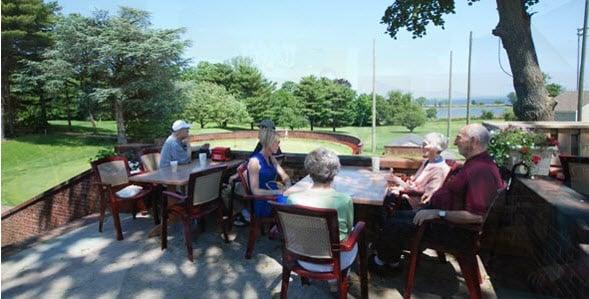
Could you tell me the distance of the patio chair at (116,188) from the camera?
12.5 ft

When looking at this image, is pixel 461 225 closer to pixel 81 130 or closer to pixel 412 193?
pixel 412 193

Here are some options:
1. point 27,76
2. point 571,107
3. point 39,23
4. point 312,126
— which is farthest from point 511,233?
point 312,126

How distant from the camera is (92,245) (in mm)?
3701

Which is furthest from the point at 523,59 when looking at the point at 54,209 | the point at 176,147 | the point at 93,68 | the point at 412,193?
the point at 93,68

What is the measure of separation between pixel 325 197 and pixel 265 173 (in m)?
1.29

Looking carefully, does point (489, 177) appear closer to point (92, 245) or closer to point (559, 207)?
point (559, 207)

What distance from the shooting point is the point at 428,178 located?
3.08 m

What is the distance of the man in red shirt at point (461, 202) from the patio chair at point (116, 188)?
262 centimetres

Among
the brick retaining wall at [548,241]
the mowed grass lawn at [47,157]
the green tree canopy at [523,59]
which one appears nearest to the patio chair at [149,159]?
the brick retaining wall at [548,241]

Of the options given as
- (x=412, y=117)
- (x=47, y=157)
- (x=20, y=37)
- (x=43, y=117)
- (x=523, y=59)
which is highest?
(x=20, y=37)

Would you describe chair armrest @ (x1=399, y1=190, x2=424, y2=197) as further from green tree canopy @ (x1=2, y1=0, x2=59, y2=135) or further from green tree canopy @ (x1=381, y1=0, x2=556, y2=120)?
green tree canopy @ (x1=2, y1=0, x2=59, y2=135)

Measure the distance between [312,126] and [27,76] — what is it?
28596 mm

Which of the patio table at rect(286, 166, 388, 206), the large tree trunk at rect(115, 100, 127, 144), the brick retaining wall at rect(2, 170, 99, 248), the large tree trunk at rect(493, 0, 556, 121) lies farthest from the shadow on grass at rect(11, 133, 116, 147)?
the patio table at rect(286, 166, 388, 206)

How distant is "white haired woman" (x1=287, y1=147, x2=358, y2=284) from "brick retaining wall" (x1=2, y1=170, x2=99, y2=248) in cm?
494
